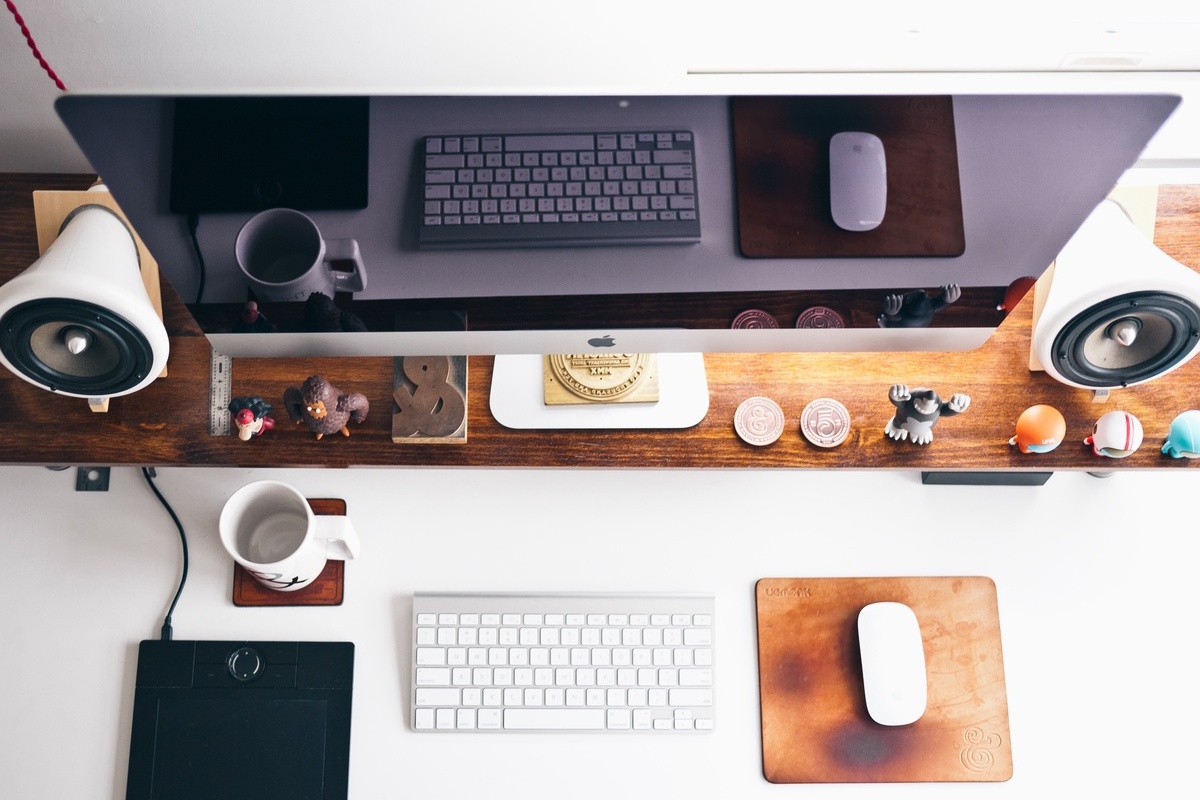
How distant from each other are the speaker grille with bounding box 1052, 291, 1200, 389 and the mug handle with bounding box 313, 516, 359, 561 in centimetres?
79

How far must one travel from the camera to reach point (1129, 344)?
33.8 inches

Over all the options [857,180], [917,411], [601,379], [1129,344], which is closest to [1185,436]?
[1129,344]

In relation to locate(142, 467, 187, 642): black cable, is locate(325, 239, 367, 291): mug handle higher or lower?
higher

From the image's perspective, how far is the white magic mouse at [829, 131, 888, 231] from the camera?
26.9 inches

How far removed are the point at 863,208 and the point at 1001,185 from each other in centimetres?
12

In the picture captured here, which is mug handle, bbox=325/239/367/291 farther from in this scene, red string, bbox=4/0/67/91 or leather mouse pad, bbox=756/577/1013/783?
leather mouse pad, bbox=756/577/1013/783

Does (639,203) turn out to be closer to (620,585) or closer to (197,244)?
(197,244)

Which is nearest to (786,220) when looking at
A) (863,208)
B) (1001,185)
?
(863,208)

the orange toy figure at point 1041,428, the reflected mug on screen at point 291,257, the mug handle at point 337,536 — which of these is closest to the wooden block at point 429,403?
the mug handle at point 337,536

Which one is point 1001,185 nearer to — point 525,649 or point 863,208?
point 863,208

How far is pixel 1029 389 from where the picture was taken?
0.95 m

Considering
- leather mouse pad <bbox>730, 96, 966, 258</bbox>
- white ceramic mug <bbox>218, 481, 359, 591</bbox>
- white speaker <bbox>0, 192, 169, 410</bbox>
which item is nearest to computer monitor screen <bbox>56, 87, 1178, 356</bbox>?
leather mouse pad <bbox>730, 96, 966, 258</bbox>

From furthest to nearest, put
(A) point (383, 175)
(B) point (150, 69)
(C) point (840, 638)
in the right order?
(C) point (840, 638), (B) point (150, 69), (A) point (383, 175)

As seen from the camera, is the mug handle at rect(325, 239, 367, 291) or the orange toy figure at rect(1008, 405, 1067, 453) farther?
the orange toy figure at rect(1008, 405, 1067, 453)
